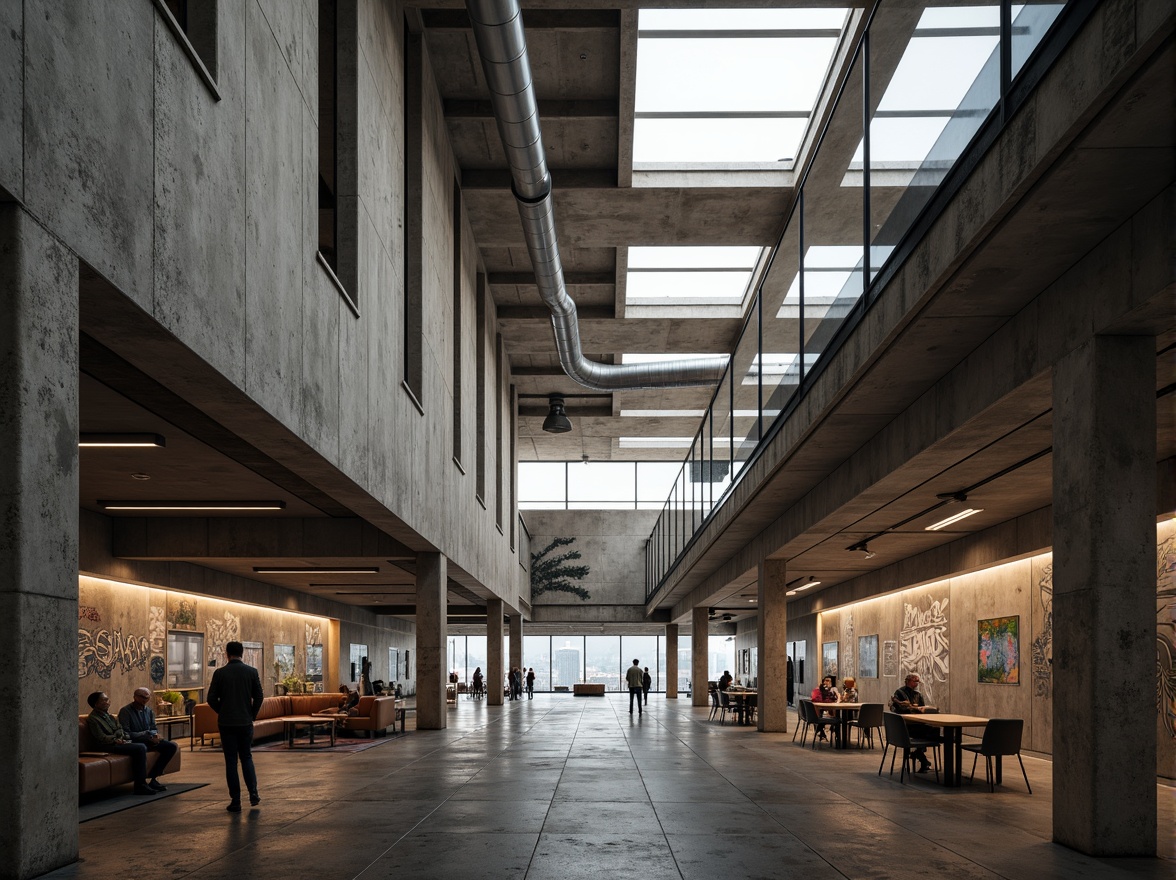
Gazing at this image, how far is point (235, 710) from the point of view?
10344 mm

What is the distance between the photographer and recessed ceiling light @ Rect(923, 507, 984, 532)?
1579cm

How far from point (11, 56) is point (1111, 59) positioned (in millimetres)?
5340

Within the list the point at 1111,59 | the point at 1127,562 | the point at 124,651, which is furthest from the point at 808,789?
the point at 124,651

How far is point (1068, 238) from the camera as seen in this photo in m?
7.30

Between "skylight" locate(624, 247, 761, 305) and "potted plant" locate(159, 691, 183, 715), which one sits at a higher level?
"skylight" locate(624, 247, 761, 305)

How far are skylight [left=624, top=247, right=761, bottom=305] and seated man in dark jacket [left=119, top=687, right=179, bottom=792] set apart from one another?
15197 millimetres

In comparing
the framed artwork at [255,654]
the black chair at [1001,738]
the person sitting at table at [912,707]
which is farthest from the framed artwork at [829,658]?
the black chair at [1001,738]

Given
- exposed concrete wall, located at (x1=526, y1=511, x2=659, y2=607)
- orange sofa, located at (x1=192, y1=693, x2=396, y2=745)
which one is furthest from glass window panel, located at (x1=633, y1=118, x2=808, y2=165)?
exposed concrete wall, located at (x1=526, y1=511, x2=659, y2=607)

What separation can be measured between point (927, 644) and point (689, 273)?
1012 centimetres

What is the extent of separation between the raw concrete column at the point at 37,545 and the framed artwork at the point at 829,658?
1178 inches

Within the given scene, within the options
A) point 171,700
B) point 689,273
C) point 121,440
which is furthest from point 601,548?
point 121,440

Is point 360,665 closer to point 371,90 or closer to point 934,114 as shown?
point 371,90

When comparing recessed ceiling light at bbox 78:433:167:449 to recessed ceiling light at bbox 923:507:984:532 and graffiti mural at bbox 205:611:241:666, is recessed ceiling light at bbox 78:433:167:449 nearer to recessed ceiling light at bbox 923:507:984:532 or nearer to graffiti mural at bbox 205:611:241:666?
recessed ceiling light at bbox 923:507:984:532

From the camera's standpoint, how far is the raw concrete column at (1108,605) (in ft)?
24.7
